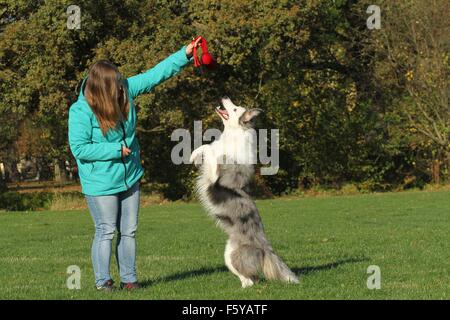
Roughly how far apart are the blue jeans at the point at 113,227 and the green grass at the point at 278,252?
0.31m

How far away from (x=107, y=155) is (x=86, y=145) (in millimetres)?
235

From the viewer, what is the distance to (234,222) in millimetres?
8516

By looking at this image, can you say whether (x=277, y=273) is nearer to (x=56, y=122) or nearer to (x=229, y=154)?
(x=229, y=154)

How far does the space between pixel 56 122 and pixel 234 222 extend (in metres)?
29.2

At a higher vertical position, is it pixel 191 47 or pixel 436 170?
pixel 191 47

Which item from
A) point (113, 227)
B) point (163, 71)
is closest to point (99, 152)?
point (113, 227)

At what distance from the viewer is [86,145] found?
770 cm

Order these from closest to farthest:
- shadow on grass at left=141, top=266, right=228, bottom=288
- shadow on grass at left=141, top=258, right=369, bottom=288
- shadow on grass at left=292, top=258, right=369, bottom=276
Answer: shadow on grass at left=141, top=266, right=228, bottom=288 → shadow on grass at left=141, top=258, right=369, bottom=288 → shadow on grass at left=292, top=258, right=369, bottom=276

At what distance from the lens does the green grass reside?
323 inches

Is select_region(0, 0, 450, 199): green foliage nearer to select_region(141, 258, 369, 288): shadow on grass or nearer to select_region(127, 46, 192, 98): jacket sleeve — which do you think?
select_region(141, 258, 369, 288): shadow on grass

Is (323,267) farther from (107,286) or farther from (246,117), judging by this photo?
(107,286)

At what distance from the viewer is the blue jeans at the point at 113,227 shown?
25.6ft

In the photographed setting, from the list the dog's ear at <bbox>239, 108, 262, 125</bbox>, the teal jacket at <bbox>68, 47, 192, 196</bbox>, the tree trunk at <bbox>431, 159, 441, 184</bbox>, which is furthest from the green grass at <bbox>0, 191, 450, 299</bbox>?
the tree trunk at <bbox>431, 159, 441, 184</bbox>

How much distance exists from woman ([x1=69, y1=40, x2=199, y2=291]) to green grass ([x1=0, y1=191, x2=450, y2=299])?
1.92 ft
